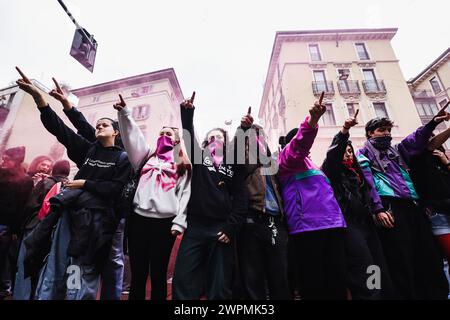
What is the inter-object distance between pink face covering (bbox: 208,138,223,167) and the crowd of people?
0.5 inches

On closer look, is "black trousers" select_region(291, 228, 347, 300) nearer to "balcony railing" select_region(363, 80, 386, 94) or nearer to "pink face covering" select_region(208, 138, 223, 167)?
"pink face covering" select_region(208, 138, 223, 167)

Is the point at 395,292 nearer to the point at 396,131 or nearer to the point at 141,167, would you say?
the point at 141,167

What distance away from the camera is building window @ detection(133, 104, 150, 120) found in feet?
63.4

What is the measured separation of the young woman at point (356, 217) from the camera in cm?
180

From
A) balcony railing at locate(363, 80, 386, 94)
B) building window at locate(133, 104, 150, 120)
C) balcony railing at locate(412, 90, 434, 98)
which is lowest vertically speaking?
balcony railing at locate(363, 80, 386, 94)

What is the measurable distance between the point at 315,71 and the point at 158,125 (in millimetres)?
13758

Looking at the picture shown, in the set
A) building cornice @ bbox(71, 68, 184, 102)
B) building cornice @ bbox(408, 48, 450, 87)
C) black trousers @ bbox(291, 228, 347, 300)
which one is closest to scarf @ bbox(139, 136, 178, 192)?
black trousers @ bbox(291, 228, 347, 300)

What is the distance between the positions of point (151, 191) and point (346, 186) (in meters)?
2.04

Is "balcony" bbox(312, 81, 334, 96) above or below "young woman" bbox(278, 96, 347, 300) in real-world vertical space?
above

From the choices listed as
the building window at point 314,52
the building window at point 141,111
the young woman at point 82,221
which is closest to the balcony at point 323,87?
the building window at point 314,52

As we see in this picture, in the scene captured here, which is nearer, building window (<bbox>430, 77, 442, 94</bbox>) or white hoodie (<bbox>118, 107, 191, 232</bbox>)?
white hoodie (<bbox>118, 107, 191, 232</bbox>)

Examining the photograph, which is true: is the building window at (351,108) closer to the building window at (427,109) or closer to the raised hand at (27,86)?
the building window at (427,109)

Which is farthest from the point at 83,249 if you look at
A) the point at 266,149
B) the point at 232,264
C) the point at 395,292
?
the point at 395,292

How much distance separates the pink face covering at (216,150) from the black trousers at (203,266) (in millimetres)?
647
